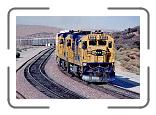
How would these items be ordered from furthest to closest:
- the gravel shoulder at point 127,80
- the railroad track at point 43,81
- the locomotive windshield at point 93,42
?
the locomotive windshield at point 93,42, the gravel shoulder at point 127,80, the railroad track at point 43,81

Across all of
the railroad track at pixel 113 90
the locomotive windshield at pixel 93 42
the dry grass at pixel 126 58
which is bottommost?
the railroad track at pixel 113 90

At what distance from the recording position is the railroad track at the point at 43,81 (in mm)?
18422

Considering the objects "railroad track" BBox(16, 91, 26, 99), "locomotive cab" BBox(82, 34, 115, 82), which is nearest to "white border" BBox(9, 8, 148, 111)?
"railroad track" BBox(16, 91, 26, 99)

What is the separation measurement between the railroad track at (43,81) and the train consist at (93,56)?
45.5 inches

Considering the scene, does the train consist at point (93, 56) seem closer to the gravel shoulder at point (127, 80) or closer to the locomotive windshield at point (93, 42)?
the locomotive windshield at point (93, 42)

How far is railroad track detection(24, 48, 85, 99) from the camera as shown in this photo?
1842 cm

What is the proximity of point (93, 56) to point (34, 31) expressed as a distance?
2833 mm

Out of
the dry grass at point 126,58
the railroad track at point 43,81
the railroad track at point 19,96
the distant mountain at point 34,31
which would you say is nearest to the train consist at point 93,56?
the railroad track at point 43,81

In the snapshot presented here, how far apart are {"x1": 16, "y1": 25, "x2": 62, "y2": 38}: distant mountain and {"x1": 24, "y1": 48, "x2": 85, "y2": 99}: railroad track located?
6.14 ft

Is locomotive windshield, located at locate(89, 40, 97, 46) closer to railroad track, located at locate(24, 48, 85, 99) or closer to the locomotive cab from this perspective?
the locomotive cab

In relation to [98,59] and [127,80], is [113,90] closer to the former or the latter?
[98,59]

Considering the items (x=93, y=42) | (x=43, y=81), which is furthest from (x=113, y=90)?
(x=43, y=81)
